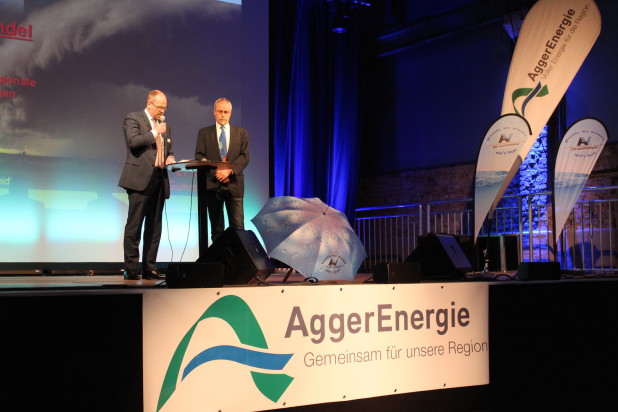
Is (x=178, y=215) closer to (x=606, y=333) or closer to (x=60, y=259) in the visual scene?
(x=60, y=259)

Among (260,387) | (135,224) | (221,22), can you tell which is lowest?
(260,387)

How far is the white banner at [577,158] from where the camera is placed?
562cm

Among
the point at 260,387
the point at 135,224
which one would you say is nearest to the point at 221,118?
Answer: the point at 135,224

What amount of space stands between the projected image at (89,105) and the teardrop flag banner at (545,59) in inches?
130

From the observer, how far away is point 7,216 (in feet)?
19.9

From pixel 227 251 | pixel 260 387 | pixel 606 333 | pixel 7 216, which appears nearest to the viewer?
pixel 260 387

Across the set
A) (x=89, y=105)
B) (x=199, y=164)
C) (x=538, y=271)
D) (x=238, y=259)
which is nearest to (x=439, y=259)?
(x=538, y=271)

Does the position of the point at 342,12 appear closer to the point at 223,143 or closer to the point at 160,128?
the point at 223,143

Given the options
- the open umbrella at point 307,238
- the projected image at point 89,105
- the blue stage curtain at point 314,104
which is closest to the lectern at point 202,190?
the open umbrella at point 307,238

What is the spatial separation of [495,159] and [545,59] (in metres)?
1.07

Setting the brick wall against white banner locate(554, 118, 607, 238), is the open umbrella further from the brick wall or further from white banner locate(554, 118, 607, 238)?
the brick wall

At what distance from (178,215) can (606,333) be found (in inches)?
187

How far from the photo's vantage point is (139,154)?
455 cm

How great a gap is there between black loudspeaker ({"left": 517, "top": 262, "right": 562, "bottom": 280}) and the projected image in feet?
13.1
